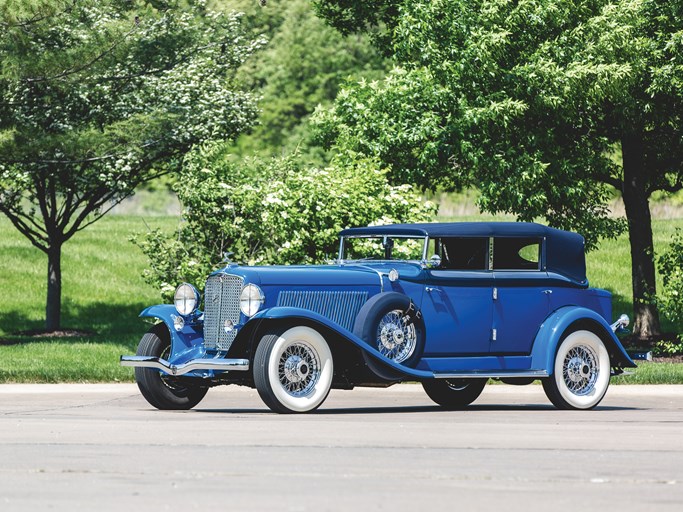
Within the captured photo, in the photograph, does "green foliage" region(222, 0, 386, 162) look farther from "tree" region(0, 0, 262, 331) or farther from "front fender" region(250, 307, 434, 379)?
"front fender" region(250, 307, 434, 379)

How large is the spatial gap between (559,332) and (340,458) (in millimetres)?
5621

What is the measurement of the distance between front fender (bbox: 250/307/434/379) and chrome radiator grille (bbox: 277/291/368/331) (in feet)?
1.27

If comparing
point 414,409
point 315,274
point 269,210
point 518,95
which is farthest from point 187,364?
point 518,95

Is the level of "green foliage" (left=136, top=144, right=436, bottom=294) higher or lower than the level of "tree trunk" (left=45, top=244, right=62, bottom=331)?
higher

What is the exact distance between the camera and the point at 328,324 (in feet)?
43.1

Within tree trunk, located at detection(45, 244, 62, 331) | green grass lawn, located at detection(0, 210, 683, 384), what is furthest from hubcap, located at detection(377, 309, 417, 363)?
tree trunk, located at detection(45, 244, 62, 331)

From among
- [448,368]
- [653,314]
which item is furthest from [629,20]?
[448,368]

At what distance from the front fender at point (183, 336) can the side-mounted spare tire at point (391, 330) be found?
5.59 feet

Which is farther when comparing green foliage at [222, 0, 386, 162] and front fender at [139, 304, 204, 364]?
green foliage at [222, 0, 386, 162]

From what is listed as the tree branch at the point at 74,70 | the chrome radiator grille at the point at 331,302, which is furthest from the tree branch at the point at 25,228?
the chrome radiator grille at the point at 331,302

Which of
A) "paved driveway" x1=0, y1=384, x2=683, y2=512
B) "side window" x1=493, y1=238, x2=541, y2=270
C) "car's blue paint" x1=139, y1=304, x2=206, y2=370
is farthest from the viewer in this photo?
"side window" x1=493, y1=238, x2=541, y2=270

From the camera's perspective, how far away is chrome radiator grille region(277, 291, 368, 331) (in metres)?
13.5

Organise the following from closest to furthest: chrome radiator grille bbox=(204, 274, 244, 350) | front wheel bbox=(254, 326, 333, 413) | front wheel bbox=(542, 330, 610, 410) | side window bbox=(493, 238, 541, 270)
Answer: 1. front wheel bbox=(254, 326, 333, 413)
2. chrome radiator grille bbox=(204, 274, 244, 350)
3. front wheel bbox=(542, 330, 610, 410)
4. side window bbox=(493, 238, 541, 270)

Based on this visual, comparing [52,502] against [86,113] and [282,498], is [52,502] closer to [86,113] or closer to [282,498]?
[282,498]
